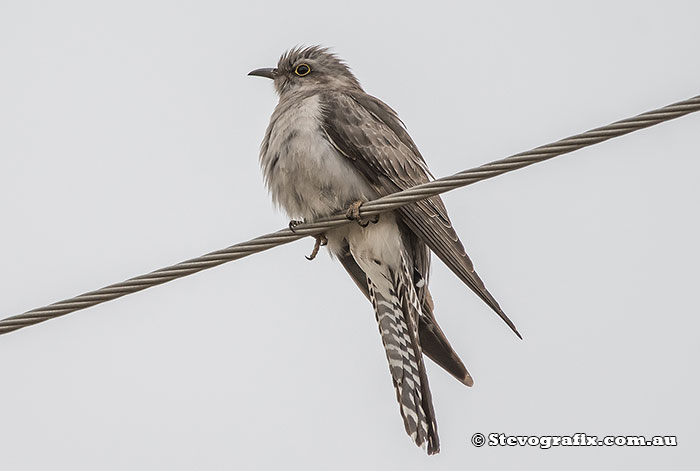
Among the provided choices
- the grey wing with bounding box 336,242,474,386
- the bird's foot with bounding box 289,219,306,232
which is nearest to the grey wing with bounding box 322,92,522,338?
the bird's foot with bounding box 289,219,306,232

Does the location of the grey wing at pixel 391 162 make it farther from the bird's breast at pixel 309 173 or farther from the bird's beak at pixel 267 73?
the bird's beak at pixel 267 73

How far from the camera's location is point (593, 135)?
376cm

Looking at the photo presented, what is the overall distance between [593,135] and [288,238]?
1534 millimetres

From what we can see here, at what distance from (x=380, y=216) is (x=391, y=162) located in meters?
0.36

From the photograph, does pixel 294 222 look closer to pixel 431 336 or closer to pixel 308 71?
pixel 431 336

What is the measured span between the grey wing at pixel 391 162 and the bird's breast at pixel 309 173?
72mm

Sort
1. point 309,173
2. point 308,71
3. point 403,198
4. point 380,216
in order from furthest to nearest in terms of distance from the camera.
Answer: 1. point 308,71
2. point 380,216
3. point 309,173
4. point 403,198

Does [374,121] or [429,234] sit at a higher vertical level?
[374,121]

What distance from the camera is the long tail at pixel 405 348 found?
5.52m

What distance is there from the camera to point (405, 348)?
576 cm

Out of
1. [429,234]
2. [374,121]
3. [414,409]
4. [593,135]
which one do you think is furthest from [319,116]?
[593,135]

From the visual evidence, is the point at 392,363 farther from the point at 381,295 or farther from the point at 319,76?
the point at 319,76

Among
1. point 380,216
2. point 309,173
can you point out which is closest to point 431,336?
point 380,216

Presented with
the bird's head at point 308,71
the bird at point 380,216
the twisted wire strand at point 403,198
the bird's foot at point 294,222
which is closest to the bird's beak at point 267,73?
the bird's head at point 308,71
